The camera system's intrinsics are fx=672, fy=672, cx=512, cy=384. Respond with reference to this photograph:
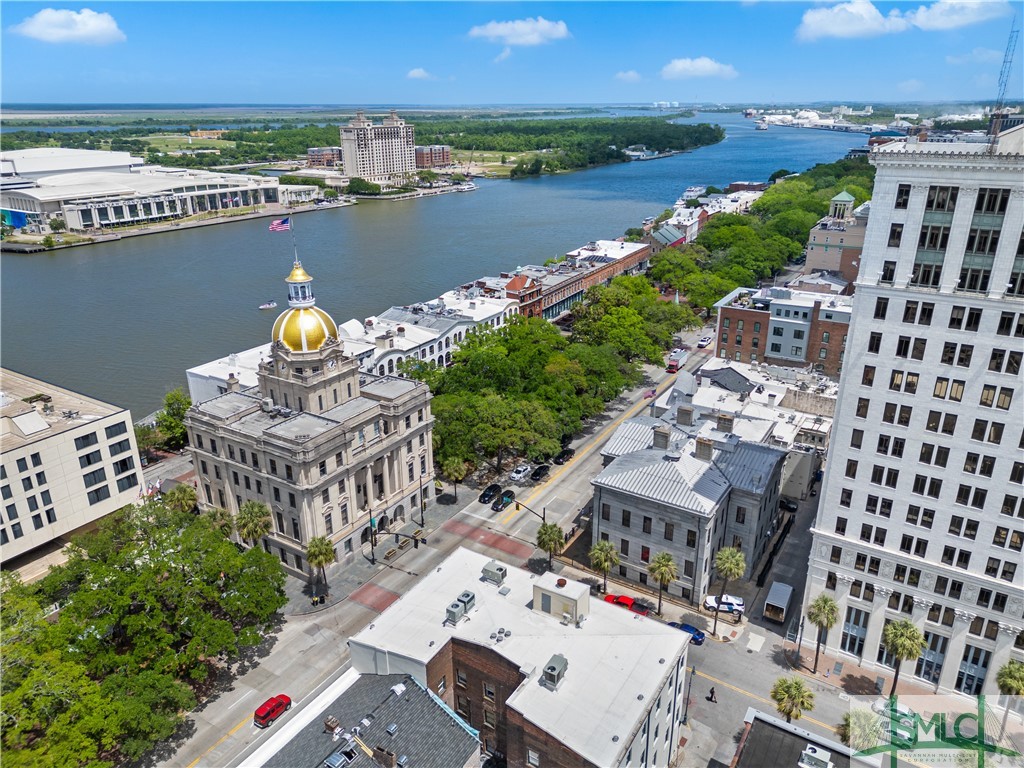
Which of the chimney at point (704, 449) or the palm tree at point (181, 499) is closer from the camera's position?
the chimney at point (704, 449)

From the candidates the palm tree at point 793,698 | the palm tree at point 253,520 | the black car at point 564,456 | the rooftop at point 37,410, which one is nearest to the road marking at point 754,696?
the palm tree at point 793,698

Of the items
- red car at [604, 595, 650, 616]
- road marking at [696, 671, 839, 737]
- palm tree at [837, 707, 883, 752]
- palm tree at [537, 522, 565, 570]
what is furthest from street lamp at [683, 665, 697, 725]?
palm tree at [537, 522, 565, 570]

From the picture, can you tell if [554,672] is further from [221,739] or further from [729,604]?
[729,604]

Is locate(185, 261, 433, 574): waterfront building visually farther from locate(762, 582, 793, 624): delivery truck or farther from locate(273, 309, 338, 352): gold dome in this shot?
Answer: locate(762, 582, 793, 624): delivery truck

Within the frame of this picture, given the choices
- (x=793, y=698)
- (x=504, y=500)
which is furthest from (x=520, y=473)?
(x=793, y=698)

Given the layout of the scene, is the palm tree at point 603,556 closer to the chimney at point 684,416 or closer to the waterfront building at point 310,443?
the chimney at point 684,416

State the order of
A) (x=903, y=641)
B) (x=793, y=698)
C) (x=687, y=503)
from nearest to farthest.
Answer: (x=793, y=698)
(x=903, y=641)
(x=687, y=503)
